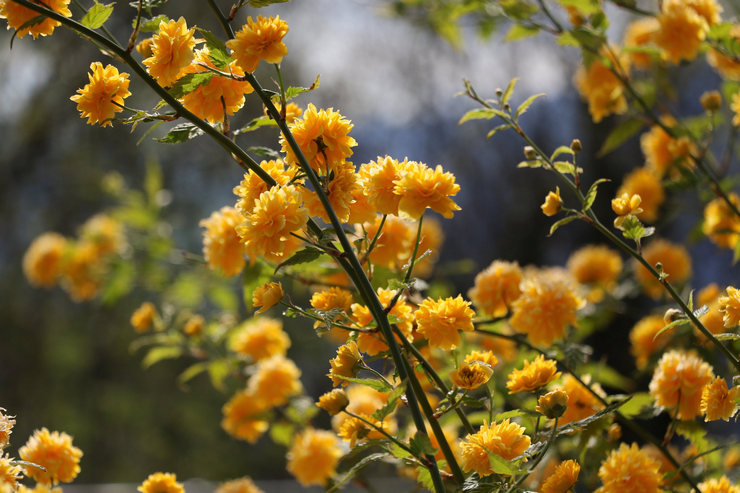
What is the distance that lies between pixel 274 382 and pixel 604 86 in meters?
0.71

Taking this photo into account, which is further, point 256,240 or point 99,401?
point 99,401

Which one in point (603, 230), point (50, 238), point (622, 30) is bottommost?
point (603, 230)

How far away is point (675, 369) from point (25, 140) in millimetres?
3530

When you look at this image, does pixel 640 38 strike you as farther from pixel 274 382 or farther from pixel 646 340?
pixel 274 382

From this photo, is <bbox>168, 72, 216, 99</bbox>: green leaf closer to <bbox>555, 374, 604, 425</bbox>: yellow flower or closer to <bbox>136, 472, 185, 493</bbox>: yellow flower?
<bbox>136, 472, 185, 493</bbox>: yellow flower

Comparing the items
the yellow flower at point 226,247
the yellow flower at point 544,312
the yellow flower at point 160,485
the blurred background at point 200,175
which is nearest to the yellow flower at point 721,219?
the yellow flower at point 544,312

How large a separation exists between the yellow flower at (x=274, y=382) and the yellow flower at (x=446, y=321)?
1.54 feet

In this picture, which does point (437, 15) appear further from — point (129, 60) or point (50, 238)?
point (50, 238)

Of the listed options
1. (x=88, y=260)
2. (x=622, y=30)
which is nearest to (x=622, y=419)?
(x=88, y=260)

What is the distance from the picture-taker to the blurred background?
2785mm

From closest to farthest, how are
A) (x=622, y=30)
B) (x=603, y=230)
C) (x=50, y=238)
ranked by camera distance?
(x=603, y=230), (x=50, y=238), (x=622, y=30)

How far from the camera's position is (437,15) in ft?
3.80

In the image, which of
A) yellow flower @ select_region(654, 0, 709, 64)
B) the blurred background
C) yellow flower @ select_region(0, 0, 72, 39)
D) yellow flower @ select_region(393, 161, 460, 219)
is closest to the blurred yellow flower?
yellow flower @ select_region(393, 161, 460, 219)

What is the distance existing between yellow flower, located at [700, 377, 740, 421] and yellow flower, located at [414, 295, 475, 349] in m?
0.19
